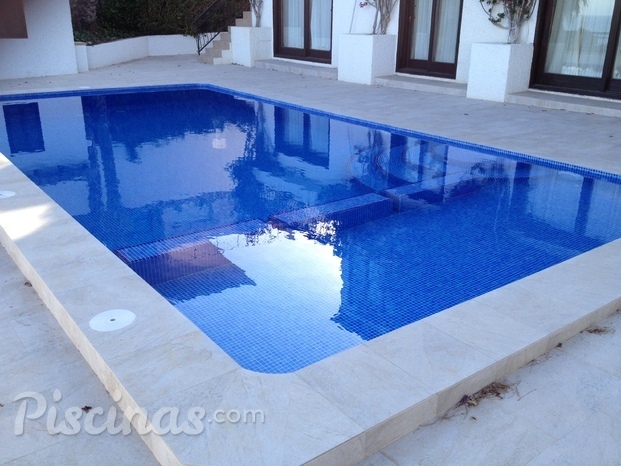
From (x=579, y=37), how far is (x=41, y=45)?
33.4ft

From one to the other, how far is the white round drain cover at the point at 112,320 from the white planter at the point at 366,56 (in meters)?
8.77

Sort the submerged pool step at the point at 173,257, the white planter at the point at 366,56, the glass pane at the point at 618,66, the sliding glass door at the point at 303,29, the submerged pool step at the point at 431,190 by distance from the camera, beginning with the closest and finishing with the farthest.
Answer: the submerged pool step at the point at 173,257, the submerged pool step at the point at 431,190, the glass pane at the point at 618,66, the white planter at the point at 366,56, the sliding glass door at the point at 303,29

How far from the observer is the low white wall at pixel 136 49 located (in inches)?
531

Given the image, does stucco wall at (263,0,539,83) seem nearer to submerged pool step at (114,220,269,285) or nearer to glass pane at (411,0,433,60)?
glass pane at (411,0,433,60)

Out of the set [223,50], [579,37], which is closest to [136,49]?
[223,50]

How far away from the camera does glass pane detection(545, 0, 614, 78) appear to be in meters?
8.38

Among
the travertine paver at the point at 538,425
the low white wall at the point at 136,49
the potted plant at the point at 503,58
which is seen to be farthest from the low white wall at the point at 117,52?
the travertine paver at the point at 538,425

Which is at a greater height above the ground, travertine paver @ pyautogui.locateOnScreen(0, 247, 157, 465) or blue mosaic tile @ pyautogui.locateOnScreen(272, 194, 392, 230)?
travertine paver @ pyautogui.locateOnScreen(0, 247, 157, 465)

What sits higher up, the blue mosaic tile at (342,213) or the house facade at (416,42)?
the house facade at (416,42)

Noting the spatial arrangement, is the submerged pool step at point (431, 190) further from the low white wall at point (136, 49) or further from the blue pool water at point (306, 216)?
the low white wall at point (136, 49)

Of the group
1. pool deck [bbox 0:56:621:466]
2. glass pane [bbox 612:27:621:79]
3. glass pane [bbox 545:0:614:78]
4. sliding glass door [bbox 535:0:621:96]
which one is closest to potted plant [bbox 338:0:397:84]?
sliding glass door [bbox 535:0:621:96]

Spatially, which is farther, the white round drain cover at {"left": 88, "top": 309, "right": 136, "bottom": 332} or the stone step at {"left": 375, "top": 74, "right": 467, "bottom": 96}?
the stone step at {"left": 375, "top": 74, "right": 467, "bottom": 96}

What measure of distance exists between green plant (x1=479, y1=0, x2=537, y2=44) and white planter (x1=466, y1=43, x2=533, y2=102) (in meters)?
0.33

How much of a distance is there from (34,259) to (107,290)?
65cm
